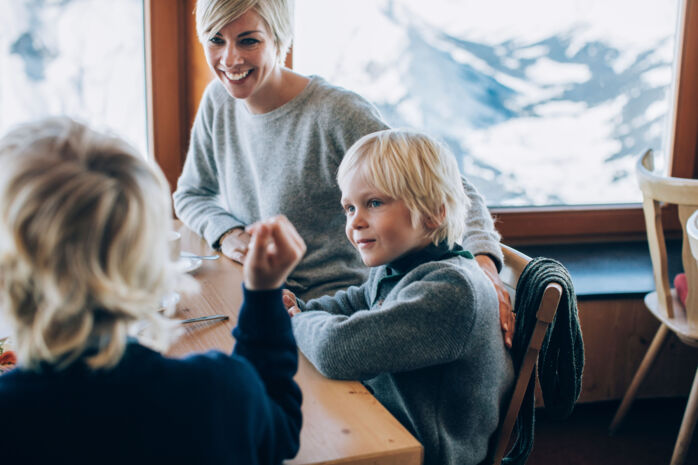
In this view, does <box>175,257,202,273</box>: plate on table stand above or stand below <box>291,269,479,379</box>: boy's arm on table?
below

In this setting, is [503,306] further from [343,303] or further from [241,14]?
[241,14]

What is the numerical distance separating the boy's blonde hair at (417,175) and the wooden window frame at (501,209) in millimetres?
1093

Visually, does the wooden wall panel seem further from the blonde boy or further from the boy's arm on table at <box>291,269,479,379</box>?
the boy's arm on table at <box>291,269,479,379</box>

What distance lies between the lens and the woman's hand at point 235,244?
1.52 metres

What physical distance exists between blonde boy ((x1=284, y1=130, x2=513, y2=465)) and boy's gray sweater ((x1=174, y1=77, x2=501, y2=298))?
0.25 meters

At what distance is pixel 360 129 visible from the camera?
145 centimetres

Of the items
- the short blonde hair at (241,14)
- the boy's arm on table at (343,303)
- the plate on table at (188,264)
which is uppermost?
the short blonde hair at (241,14)

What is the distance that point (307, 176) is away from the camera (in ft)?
4.98

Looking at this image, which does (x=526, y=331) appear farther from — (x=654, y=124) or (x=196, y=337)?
(x=654, y=124)

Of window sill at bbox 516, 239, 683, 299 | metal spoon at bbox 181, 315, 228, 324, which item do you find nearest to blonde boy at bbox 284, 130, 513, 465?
metal spoon at bbox 181, 315, 228, 324

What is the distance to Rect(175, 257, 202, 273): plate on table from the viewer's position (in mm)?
1407

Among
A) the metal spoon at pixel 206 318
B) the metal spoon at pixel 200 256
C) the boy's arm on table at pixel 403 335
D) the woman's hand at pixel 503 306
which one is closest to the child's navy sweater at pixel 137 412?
the boy's arm on table at pixel 403 335

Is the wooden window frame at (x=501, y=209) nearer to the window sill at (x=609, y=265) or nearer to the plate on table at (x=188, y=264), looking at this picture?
the window sill at (x=609, y=265)

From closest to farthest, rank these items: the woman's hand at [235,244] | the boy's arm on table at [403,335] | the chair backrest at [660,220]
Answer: the boy's arm on table at [403,335] → the woman's hand at [235,244] → the chair backrest at [660,220]
